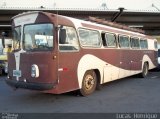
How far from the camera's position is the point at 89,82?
9.73 meters

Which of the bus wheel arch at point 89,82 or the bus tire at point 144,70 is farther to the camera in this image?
the bus tire at point 144,70

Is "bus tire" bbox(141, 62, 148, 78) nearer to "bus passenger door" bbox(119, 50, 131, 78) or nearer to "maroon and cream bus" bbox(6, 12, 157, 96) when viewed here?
"bus passenger door" bbox(119, 50, 131, 78)

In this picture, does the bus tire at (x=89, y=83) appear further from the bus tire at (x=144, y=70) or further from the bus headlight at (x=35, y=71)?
the bus tire at (x=144, y=70)

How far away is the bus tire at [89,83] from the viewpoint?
9.41 m

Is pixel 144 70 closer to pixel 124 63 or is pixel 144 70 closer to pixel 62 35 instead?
pixel 124 63

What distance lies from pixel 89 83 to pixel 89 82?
0.04 meters

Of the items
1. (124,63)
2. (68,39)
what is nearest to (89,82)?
(68,39)

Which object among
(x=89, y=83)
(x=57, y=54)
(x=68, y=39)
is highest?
(x=68, y=39)

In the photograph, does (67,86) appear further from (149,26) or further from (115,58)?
(149,26)

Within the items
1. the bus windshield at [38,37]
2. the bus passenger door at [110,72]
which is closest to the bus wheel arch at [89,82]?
the bus passenger door at [110,72]

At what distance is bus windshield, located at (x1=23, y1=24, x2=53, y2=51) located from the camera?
8.15 meters

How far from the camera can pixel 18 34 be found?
8.89 metres

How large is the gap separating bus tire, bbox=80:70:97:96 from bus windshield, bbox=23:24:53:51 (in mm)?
1970

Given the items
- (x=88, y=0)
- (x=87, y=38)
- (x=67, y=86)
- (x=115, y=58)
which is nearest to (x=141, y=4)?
(x=88, y=0)
